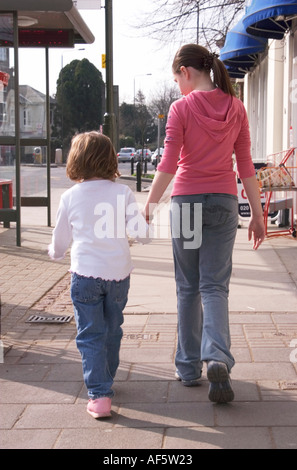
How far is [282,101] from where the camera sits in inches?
528

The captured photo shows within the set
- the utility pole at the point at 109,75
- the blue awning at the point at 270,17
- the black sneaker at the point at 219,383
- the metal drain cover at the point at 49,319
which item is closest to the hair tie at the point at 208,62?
the black sneaker at the point at 219,383

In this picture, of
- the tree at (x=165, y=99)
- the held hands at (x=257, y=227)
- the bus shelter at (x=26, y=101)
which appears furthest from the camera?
the tree at (x=165, y=99)

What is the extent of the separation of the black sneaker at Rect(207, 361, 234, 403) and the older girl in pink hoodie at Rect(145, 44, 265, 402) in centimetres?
2

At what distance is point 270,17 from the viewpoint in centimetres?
1011

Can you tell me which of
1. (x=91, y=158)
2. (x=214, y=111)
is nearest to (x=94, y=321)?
(x=91, y=158)

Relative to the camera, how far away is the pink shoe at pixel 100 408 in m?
3.70

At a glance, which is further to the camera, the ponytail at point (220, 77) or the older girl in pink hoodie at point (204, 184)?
the ponytail at point (220, 77)

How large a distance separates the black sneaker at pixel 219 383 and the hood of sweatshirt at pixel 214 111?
1181mm

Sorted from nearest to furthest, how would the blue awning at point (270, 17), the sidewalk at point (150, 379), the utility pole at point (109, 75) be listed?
the sidewalk at point (150, 379) → the blue awning at point (270, 17) → the utility pole at point (109, 75)

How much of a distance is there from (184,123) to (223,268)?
797 mm

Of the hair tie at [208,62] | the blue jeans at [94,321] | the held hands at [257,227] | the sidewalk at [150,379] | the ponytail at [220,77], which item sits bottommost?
the sidewalk at [150,379]

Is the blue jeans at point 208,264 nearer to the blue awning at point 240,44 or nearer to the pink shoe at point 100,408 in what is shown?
the pink shoe at point 100,408

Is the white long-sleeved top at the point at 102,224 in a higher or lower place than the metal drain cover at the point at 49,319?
higher
